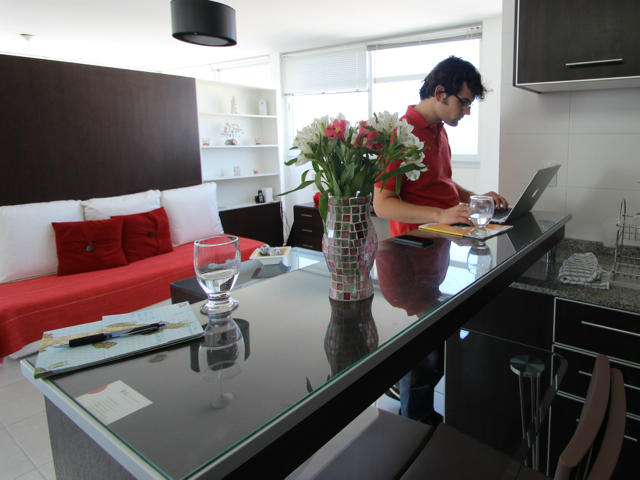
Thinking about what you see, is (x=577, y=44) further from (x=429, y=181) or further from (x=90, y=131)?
(x=90, y=131)

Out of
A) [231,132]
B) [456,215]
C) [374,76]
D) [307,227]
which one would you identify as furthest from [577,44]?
[231,132]

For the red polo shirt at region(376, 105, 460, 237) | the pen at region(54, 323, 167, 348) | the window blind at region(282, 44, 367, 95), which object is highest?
the window blind at region(282, 44, 367, 95)

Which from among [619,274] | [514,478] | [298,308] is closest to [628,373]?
[619,274]

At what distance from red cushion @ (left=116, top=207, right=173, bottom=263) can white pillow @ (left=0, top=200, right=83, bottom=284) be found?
0.45 metres

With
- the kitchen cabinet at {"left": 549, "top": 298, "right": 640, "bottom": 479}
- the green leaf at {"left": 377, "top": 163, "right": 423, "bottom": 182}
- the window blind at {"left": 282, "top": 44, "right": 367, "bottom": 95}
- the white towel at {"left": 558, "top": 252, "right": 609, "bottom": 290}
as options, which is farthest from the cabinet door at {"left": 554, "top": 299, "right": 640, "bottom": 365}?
the window blind at {"left": 282, "top": 44, "right": 367, "bottom": 95}

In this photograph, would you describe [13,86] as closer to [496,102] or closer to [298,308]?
[298,308]

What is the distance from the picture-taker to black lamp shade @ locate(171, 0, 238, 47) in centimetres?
265

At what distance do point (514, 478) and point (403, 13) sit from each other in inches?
177

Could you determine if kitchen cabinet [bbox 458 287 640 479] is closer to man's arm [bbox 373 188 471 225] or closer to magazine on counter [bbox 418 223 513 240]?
magazine on counter [bbox 418 223 513 240]

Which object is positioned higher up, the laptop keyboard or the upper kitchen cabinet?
the upper kitchen cabinet

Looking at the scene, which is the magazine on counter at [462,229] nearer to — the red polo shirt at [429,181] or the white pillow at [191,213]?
the red polo shirt at [429,181]

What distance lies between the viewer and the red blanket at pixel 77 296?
267cm

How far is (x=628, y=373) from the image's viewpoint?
5.28 ft

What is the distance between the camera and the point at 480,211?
151 cm
